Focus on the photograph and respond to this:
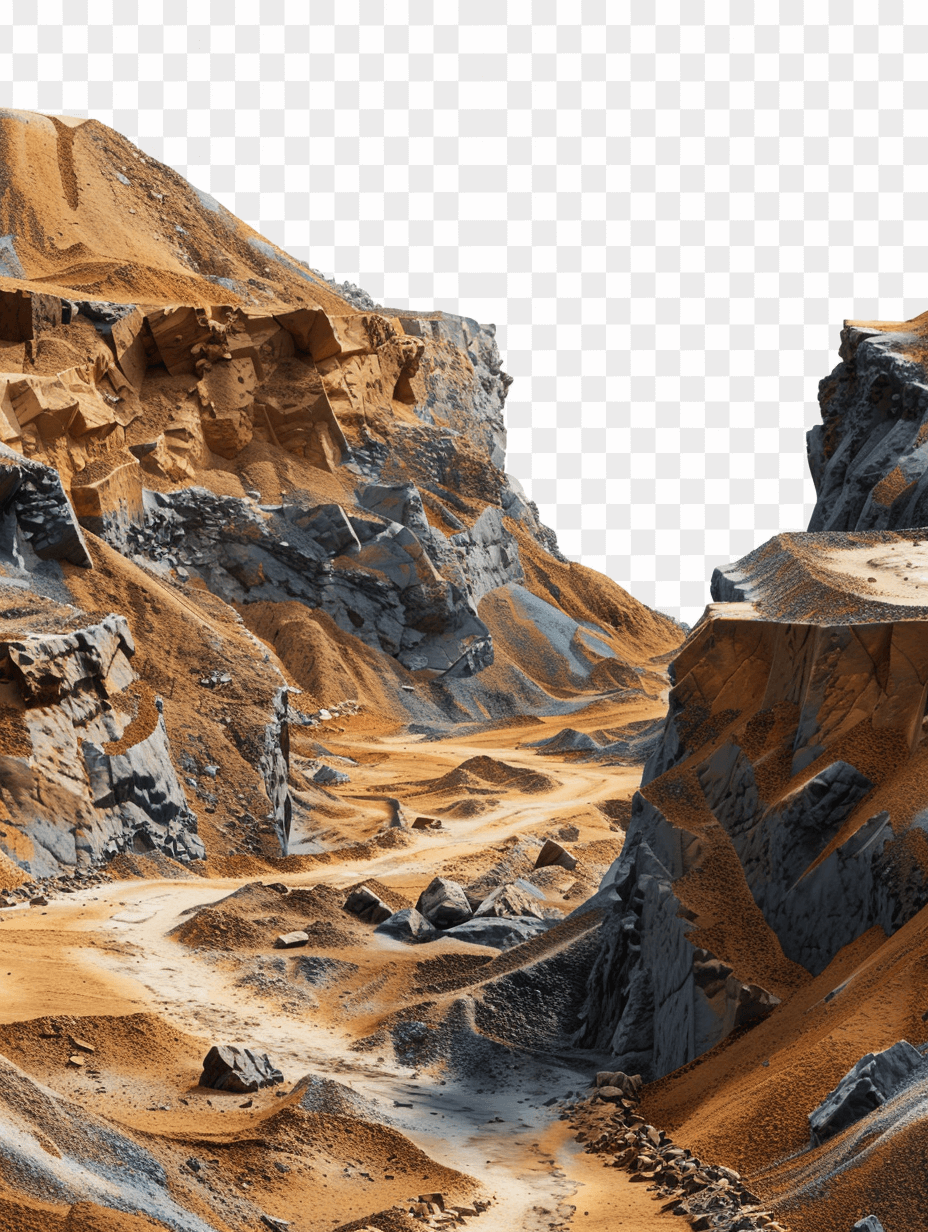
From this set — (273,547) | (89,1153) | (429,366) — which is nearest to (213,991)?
(89,1153)

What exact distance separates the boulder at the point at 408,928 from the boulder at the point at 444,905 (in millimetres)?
251

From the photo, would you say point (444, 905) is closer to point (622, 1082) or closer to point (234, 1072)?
point (622, 1082)

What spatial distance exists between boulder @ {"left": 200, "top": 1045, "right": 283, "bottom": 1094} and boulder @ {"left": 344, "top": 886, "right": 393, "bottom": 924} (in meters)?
6.74

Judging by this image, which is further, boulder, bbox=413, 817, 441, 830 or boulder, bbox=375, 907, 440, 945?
boulder, bbox=413, 817, 441, 830

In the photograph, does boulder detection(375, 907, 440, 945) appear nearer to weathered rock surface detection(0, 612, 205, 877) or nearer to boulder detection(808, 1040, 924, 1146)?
weathered rock surface detection(0, 612, 205, 877)

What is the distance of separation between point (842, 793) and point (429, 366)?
5744 centimetres

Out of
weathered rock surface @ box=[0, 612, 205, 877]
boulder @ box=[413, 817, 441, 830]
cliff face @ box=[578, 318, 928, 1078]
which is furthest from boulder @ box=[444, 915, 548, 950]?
boulder @ box=[413, 817, 441, 830]

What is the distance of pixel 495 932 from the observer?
57.0ft

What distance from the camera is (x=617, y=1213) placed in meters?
8.94

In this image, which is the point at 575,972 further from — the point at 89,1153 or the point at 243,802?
the point at 243,802

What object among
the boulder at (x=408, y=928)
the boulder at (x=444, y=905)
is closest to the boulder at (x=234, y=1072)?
the boulder at (x=408, y=928)

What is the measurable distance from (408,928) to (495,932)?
1.32 meters

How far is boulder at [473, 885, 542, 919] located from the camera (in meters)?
18.4

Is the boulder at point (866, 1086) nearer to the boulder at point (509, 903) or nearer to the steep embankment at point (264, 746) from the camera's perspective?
the steep embankment at point (264, 746)
